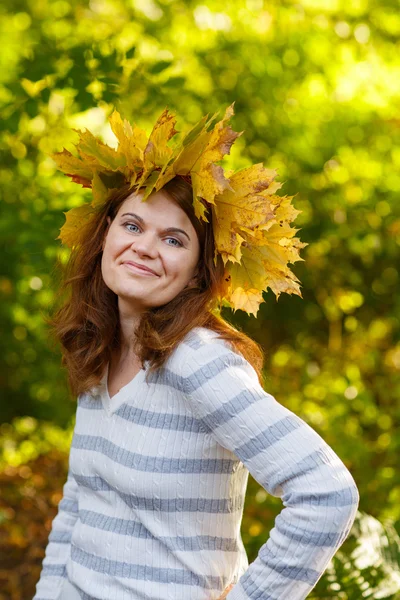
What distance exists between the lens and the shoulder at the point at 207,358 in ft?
5.79

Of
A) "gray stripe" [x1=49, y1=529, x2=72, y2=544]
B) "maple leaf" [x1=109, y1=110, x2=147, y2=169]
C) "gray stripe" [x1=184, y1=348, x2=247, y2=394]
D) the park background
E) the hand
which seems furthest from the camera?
the park background

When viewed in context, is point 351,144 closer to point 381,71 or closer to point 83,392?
point 381,71

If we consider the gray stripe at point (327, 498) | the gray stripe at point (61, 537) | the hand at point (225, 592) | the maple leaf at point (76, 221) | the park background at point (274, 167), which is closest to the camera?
the gray stripe at point (327, 498)

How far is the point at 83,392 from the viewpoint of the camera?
2.13 m

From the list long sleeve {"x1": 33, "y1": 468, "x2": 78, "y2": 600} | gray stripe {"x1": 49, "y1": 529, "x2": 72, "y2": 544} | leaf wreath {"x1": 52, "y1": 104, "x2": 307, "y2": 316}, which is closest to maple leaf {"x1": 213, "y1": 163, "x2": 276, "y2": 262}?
leaf wreath {"x1": 52, "y1": 104, "x2": 307, "y2": 316}

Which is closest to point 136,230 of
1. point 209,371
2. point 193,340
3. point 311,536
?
point 193,340

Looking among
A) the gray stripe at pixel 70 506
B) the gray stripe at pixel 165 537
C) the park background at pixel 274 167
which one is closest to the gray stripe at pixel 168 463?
the gray stripe at pixel 165 537

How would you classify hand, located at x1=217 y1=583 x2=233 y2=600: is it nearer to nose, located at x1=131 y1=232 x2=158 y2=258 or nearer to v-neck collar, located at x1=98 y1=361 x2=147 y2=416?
v-neck collar, located at x1=98 y1=361 x2=147 y2=416

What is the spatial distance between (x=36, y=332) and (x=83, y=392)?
266cm

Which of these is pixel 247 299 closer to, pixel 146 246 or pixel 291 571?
pixel 146 246

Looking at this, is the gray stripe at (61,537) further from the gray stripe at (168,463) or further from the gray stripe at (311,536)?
the gray stripe at (311,536)

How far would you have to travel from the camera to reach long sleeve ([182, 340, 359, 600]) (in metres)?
1.62

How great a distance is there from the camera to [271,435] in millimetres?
1676

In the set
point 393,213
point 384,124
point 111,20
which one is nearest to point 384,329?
point 393,213
